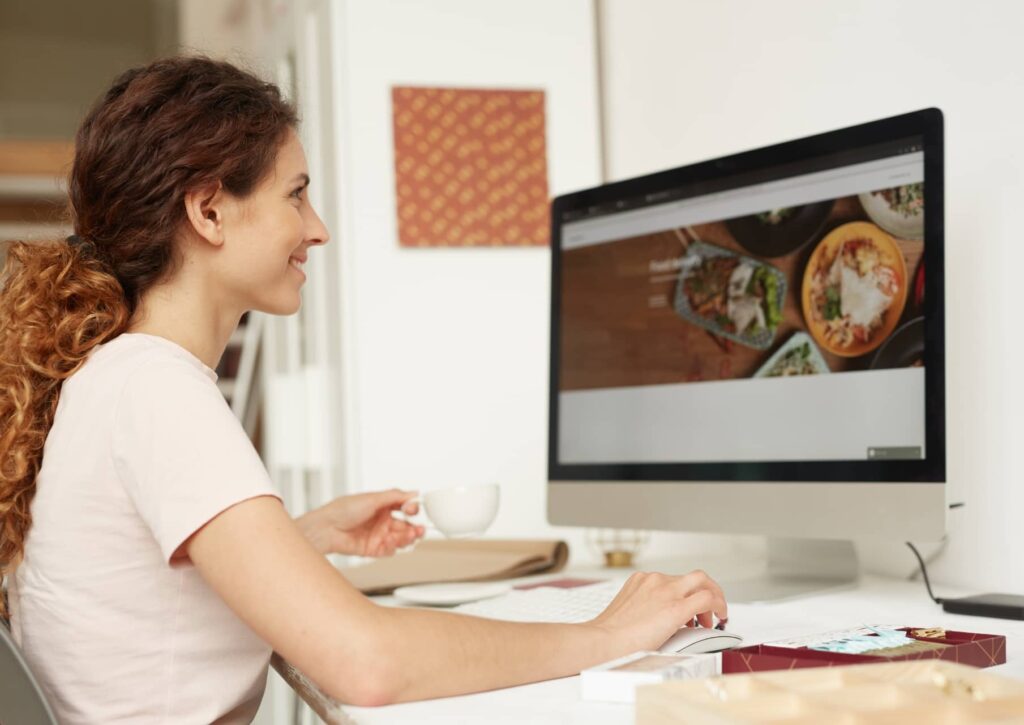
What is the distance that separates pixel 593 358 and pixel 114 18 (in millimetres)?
7138

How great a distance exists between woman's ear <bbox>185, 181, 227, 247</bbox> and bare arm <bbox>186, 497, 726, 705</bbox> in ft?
0.99

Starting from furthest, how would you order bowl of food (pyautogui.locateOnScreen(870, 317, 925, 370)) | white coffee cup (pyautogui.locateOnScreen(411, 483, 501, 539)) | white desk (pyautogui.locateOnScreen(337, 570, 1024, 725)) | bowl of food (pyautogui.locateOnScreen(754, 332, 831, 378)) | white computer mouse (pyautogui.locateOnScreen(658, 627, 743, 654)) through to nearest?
white coffee cup (pyautogui.locateOnScreen(411, 483, 501, 539))
bowl of food (pyautogui.locateOnScreen(754, 332, 831, 378))
bowl of food (pyautogui.locateOnScreen(870, 317, 925, 370))
white computer mouse (pyautogui.locateOnScreen(658, 627, 743, 654))
white desk (pyautogui.locateOnScreen(337, 570, 1024, 725))

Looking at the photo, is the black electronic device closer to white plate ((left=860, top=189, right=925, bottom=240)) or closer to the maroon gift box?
the maroon gift box

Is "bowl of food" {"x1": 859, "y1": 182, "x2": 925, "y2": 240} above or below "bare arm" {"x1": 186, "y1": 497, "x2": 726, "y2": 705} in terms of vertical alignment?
above

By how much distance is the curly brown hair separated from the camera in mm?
987

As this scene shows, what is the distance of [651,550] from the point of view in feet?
6.54

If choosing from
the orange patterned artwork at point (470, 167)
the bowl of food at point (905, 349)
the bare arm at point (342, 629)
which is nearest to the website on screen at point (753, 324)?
the bowl of food at point (905, 349)

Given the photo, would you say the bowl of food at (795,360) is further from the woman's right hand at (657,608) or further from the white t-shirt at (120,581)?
the white t-shirt at (120,581)

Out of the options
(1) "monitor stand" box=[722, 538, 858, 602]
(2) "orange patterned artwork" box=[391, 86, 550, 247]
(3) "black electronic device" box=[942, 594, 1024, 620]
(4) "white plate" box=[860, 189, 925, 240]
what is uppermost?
(2) "orange patterned artwork" box=[391, 86, 550, 247]

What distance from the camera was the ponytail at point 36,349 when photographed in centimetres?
→ 98

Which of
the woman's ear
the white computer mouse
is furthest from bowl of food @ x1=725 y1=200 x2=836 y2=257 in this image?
the woman's ear

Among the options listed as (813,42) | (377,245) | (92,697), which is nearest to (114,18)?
(377,245)

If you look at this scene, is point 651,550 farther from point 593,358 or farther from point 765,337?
point 765,337

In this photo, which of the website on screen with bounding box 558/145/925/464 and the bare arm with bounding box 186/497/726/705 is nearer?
the bare arm with bounding box 186/497/726/705
